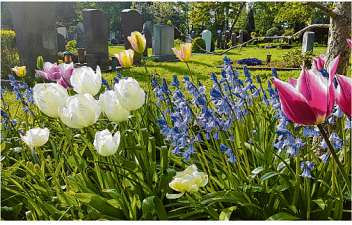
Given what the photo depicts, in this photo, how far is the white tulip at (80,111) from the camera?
4.46ft

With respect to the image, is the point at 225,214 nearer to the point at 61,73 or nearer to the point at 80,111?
the point at 80,111

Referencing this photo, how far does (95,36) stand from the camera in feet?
36.3

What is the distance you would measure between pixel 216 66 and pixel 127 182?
9.65m

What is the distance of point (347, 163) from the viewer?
1.67 m

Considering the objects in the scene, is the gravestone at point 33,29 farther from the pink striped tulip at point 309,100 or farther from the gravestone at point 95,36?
the pink striped tulip at point 309,100

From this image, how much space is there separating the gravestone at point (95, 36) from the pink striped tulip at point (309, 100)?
10217mm

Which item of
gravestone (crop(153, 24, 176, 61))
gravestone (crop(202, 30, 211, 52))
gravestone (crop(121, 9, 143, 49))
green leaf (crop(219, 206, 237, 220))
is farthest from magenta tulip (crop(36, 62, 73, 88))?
gravestone (crop(202, 30, 211, 52))

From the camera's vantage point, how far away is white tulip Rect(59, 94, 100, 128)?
136cm

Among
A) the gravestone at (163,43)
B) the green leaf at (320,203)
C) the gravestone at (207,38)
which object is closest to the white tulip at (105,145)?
the green leaf at (320,203)

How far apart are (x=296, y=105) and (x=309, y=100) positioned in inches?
1.4

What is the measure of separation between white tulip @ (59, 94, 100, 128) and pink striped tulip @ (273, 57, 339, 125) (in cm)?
65

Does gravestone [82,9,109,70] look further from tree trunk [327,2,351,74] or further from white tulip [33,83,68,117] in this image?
white tulip [33,83,68,117]

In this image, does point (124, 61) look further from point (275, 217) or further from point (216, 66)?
point (216, 66)

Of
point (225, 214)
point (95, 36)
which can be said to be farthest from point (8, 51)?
point (225, 214)
